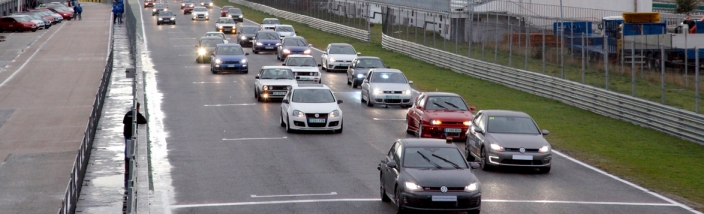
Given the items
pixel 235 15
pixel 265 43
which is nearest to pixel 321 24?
pixel 235 15

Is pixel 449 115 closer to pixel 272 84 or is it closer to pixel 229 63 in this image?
pixel 272 84

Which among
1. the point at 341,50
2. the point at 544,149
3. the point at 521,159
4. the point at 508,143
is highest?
the point at 341,50

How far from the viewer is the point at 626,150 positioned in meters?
23.2

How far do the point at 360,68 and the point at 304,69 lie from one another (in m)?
2.28

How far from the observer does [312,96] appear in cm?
2652

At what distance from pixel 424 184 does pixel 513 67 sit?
24.7 metres

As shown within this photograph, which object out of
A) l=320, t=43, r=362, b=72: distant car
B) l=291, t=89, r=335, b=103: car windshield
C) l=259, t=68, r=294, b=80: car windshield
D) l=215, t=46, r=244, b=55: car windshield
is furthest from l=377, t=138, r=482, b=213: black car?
l=320, t=43, r=362, b=72: distant car

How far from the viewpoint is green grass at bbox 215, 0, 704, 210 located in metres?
19.2

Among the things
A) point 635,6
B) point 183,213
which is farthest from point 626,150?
point 635,6

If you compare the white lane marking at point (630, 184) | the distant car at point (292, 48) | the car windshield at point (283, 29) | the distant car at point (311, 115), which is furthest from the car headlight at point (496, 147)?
the car windshield at point (283, 29)

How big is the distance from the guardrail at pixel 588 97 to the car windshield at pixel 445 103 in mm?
5731

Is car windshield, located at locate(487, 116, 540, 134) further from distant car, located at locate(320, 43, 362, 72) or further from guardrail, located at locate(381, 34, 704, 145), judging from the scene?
distant car, located at locate(320, 43, 362, 72)

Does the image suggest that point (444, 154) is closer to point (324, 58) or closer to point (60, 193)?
point (60, 193)

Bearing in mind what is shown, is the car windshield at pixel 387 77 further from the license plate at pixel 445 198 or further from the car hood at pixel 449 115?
the license plate at pixel 445 198
